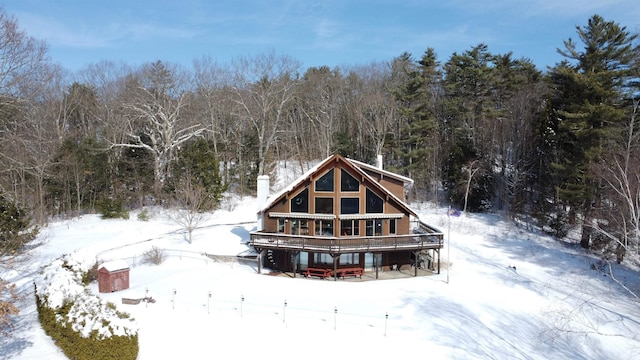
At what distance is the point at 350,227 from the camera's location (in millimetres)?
24641

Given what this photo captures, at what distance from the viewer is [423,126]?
4112 centimetres

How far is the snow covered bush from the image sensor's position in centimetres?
1259

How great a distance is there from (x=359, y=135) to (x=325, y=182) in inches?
1016

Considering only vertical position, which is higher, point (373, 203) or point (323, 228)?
point (373, 203)

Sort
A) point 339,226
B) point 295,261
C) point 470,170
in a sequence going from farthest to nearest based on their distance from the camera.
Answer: point 470,170, point 339,226, point 295,261

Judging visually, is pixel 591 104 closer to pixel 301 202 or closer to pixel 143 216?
pixel 301 202

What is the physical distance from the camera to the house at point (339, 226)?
23.3m

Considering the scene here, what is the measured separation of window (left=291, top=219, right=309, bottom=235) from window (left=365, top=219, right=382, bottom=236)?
12.4 ft

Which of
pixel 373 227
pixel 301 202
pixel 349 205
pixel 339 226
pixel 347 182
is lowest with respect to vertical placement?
pixel 373 227

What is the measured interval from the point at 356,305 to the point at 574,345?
933cm

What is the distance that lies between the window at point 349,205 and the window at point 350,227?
0.63 meters

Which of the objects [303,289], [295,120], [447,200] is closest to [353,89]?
[295,120]

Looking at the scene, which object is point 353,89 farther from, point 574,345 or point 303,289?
point 574,345

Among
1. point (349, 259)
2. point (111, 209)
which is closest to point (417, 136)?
point (349, 259)
